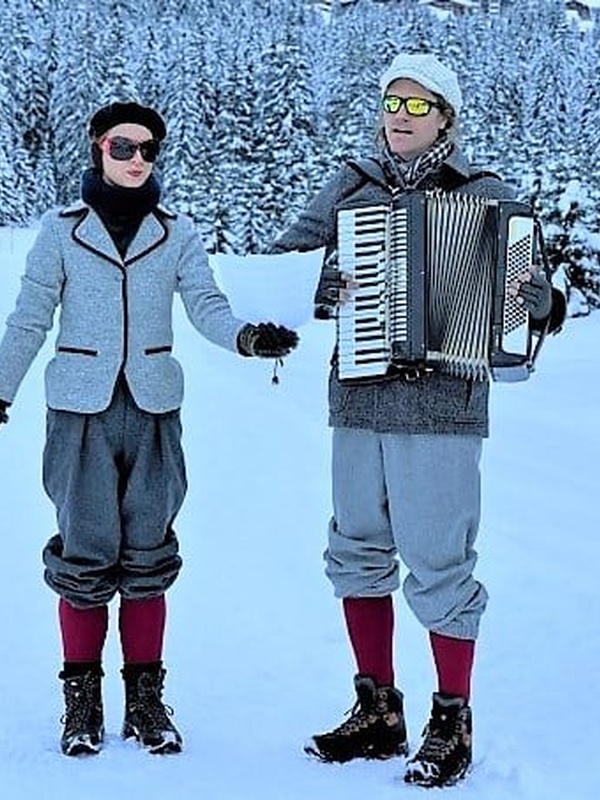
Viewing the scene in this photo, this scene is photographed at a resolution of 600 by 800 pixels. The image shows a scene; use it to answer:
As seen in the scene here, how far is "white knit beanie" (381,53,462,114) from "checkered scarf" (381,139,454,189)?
0.45ft

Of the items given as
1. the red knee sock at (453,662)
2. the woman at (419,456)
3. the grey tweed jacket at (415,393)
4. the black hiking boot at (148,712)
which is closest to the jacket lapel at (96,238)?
the woman at (419,456)

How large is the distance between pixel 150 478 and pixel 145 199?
31.5 inches

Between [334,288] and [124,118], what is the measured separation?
30.7 inches

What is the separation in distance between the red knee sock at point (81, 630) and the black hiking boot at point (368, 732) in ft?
2.30

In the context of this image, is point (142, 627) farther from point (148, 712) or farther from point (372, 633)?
point (372, 633)

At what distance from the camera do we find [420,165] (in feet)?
12.2

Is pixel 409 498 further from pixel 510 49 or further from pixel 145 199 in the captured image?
pixel 510 49

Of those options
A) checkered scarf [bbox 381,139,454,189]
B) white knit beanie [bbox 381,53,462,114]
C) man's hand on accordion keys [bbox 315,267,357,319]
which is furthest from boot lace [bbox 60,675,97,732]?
white knit beanie [bbox 381,53,462,114]

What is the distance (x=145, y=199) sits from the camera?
3764 millimetres

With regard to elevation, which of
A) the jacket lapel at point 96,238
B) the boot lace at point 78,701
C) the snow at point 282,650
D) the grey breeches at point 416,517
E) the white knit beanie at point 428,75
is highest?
the white knit beanie at point 428,75

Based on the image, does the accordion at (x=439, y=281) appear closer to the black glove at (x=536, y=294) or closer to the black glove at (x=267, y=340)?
the black glove at (x=536, y=294)

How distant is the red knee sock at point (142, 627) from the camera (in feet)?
12.8

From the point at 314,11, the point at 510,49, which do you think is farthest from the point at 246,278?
the point at 314,11

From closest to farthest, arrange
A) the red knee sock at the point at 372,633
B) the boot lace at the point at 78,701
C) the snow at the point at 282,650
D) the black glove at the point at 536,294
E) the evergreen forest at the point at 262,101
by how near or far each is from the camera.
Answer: the black glove at the point at 536,294, the snow at the point at 282,650, the boot lace at the point at 78,701, the red knee sock at the point at 372,633, the evergreen forest at the point at 262,101
